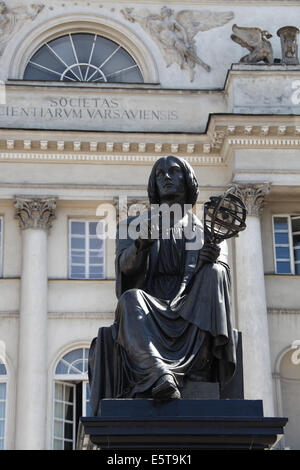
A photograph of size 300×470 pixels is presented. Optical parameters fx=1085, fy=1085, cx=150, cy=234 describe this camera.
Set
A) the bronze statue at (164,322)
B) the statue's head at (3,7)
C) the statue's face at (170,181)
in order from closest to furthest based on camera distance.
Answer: the bronze statue at (164,322), the statue's face at (170,181), the statue's head at (3,7)

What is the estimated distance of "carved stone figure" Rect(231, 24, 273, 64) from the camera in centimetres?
2575

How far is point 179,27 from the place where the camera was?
27.0m

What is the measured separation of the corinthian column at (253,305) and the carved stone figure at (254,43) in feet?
10.8

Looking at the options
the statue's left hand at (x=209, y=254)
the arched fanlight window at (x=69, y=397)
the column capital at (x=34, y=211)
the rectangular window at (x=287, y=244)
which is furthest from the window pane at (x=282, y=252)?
the statue's left hand at (x=209, y=254)

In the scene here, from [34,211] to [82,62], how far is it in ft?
14.6

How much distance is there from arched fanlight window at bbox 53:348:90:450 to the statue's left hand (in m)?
16.9

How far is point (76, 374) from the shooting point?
2411 cm

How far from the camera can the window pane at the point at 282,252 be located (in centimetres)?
2531

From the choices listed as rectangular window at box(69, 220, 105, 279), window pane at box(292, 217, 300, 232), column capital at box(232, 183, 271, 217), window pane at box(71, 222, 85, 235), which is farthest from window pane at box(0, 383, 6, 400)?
window pane at box(292, 217, 300, 232)

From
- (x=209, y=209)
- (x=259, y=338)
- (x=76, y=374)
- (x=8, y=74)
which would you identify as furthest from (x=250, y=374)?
(x=209, y=209)

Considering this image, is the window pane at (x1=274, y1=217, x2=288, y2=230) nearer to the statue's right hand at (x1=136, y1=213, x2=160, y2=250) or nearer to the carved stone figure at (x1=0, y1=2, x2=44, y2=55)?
the carved stone figure at (x1=0, y1=2, x2=44, y2=55)

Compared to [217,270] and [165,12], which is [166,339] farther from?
[165,12]

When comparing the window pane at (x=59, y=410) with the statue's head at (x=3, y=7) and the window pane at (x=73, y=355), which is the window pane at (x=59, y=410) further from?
the statue's head at (x=3, y=7)

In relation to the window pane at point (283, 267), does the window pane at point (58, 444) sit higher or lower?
lower
